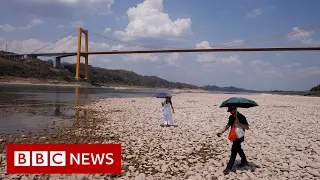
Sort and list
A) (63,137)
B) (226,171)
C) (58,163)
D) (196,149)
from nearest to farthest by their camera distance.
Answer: (58,163), (226,171), (196,149), (63,137)

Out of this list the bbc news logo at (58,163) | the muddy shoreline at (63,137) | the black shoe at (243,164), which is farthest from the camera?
the muddy shoreline at (63,137)

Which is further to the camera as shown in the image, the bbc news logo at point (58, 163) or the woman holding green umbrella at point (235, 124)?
the woman holding green umbrella at point (235, 124)

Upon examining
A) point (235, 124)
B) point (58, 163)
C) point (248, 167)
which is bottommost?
point (248, 167)

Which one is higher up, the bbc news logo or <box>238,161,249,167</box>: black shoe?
the bbc news logo

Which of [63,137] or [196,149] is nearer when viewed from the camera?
[196,149]

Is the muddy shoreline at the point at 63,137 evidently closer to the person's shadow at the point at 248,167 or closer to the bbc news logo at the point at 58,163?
the bbc news logo at the point at 58,163

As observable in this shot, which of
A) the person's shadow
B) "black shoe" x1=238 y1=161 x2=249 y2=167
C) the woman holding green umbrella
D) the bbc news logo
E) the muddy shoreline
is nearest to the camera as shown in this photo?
the bbc news logo

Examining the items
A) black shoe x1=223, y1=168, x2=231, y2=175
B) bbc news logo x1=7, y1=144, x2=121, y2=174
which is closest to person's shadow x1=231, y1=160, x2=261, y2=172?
black shoe x1=223, y1=168, x2=231, y2=175

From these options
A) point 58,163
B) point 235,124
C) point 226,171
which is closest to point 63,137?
point 58,163

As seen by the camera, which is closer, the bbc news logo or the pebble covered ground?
the bbc news logo

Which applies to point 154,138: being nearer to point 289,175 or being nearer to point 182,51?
point 289,175

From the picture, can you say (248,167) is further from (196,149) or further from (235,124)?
(196,149)

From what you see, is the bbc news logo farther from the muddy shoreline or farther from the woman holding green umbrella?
the woman holding green umbrella

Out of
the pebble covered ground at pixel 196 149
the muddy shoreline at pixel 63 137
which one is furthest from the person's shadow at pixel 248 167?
the muddy shoreline at pixel 63 137
